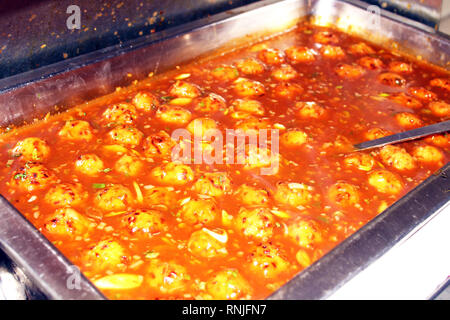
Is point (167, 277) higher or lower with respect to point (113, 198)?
lower

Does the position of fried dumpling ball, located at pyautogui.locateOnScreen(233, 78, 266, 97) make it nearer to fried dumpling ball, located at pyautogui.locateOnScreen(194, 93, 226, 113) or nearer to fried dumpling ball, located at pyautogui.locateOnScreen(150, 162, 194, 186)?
fried dumpling ball, located at pyautogui.locateOnScreen(194, 93, 226, 113)

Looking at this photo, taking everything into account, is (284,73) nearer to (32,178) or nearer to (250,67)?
(250,67)

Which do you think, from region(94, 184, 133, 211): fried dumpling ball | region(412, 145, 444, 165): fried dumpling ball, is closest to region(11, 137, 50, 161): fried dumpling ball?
region(94, 184, 133, 211): fried dumpling ball

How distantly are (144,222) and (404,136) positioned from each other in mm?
1593

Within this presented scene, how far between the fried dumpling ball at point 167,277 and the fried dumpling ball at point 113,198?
430 millimetres

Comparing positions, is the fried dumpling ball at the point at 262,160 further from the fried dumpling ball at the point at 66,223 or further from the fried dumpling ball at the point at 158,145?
the fried dumpling ball at the point at 66,223

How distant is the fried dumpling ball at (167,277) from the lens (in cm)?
189

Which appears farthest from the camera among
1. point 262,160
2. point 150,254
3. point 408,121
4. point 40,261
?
point 408,121

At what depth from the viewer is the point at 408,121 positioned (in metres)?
2.94

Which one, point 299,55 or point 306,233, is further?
point 299,55

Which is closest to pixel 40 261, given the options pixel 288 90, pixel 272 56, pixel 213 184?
pixel 213 184

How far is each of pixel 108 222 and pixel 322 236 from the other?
1.01m

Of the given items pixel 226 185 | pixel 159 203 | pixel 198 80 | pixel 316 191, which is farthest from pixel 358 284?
pixel 198 80

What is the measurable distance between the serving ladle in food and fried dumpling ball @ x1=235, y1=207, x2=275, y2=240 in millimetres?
857
